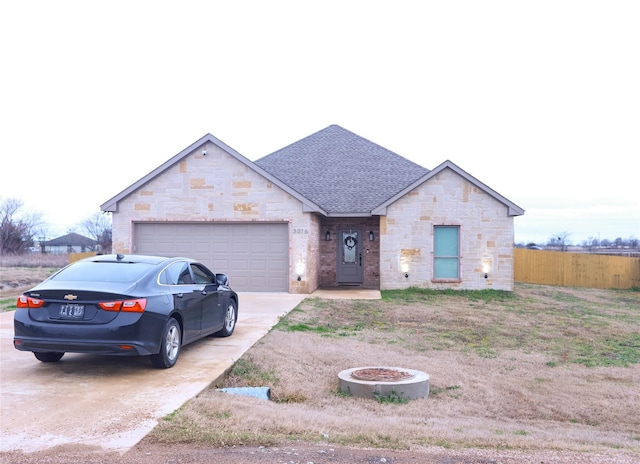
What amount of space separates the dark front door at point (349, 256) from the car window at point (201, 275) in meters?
12.5

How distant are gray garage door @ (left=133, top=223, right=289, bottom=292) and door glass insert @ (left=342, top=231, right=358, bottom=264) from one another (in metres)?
4.05

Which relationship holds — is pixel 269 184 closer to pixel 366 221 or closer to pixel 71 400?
pixel 366 221

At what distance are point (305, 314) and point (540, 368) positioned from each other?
6.19 metres

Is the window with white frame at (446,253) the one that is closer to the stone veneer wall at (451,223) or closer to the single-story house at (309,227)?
the single-story house at (309,227)

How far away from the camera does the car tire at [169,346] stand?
7395 millimetres

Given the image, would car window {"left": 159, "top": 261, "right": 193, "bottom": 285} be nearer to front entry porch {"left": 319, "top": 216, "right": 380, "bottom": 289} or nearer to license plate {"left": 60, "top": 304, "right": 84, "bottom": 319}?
license plate {"left": 60, "top": 304, "right": 84, "bottom": 319}

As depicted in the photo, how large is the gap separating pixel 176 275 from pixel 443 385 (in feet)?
13.2

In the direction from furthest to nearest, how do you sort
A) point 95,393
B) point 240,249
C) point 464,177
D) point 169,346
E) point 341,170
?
1. point 341,170
2. point 464,177
3. point 240,249
4. point 169,346
5. point 95,393

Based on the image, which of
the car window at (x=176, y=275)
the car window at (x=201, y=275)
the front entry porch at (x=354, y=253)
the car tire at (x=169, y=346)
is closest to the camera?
the car tire at (x=169, y=346)

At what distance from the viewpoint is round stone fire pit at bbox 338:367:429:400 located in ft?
23.3

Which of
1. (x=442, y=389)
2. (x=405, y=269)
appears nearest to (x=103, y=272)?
(x=442, y=389)

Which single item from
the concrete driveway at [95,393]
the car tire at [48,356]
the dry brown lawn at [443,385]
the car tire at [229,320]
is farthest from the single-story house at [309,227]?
the car tire at [48,356]

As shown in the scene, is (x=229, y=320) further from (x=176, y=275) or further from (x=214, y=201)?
(x=214, y=201)

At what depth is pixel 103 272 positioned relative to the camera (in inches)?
305
